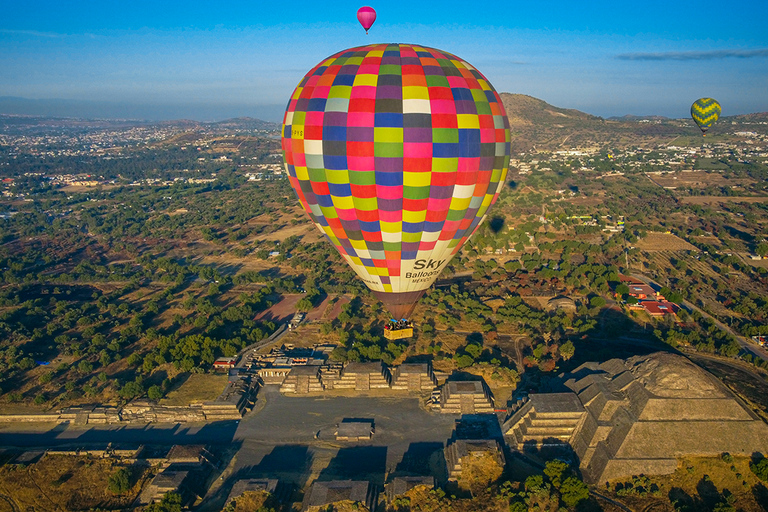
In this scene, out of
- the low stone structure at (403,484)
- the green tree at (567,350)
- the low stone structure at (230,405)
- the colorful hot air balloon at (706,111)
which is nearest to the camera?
the low stone structure at (403,484)

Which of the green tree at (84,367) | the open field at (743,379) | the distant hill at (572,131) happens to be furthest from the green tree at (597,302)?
the distant hill at (572,131)

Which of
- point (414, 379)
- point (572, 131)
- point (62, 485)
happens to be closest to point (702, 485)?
point (414, 379)

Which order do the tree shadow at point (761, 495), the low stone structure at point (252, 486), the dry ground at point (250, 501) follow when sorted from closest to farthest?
the tree shadow at point (761, 495), the dry ground at point (250, 501), the low stone structure at point (252, 486)

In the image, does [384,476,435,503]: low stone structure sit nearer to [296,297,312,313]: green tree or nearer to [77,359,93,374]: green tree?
[296,297,312,313]: green tree

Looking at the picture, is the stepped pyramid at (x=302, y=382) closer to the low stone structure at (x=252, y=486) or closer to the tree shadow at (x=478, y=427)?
the low stone structure at (x=252, y=486)

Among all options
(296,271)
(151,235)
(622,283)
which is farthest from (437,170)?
(151,235)

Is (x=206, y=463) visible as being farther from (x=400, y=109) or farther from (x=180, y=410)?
(x=400, y=109)

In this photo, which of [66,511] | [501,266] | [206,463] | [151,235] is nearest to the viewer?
[66,511]

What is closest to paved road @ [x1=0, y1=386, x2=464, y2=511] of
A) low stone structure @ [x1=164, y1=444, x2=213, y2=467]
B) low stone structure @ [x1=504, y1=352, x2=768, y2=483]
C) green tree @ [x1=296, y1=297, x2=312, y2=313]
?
low stone structure @ [x1=164, y1=444, x2=213, y2=467]
